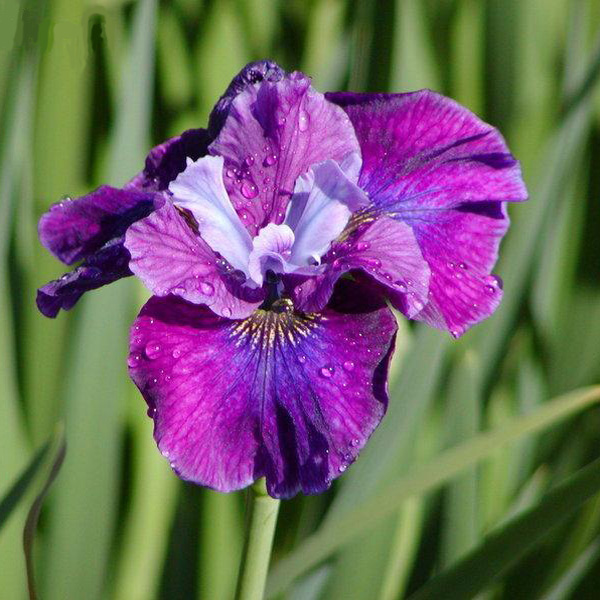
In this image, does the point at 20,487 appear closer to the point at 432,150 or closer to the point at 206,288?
the point at 206,288

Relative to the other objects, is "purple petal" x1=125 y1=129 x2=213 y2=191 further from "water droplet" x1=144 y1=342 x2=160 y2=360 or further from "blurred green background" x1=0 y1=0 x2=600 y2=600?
"blurred green background" x1=0 y1=0 x2=600 y2=600

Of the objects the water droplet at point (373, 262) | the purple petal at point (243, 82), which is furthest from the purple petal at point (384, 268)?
the purple petal at point (243, 82)

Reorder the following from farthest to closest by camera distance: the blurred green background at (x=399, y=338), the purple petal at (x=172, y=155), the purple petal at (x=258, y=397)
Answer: the blurred green background at (x=399, y=338) → the purple petal at (x=172, y=155) → the purple petal at (x=258, y=397)

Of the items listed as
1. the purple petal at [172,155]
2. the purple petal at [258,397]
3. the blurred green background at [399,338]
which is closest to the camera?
the purple petal at [258,397]

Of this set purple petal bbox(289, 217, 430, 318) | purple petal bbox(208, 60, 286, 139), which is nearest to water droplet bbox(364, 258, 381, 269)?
purple petal bbox(289, 217, 430, 318)

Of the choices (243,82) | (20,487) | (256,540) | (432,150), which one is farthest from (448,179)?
(20,487)

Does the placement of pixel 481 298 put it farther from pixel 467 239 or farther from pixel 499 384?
pixel 499 384

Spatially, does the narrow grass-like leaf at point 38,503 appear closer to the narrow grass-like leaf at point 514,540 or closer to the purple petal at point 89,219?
the purple petal at point 89,219
